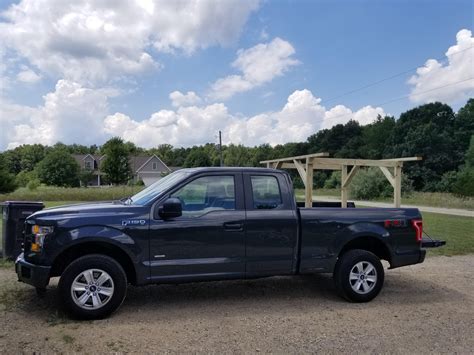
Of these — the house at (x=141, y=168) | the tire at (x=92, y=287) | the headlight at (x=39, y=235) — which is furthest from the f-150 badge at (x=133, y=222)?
the house at (x=141, y=168)

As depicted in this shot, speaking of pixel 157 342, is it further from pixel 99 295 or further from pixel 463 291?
pixel 463 291

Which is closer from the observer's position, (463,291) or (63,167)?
(463,291)

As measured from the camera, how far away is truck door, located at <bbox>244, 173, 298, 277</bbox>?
5.65 meters

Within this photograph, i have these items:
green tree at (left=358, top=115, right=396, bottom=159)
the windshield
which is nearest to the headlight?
the windshield

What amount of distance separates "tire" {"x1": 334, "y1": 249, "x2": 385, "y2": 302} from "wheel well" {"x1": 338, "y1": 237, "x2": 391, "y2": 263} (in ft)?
0.44

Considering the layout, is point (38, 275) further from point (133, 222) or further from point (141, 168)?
point (141, 168)

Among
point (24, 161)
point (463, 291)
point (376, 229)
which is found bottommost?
point (463, 291)

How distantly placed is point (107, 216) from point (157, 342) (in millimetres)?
1544

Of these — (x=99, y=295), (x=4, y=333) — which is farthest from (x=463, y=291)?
(x=4, y=333)

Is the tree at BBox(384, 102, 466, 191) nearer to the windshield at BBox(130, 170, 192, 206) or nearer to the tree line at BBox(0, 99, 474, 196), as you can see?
the tree line at BBox(0, 99, 474, 196)

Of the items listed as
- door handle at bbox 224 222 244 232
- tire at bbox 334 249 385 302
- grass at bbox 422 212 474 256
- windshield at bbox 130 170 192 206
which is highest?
windshield at bbox 130 170 192 206

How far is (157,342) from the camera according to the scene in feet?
14.7

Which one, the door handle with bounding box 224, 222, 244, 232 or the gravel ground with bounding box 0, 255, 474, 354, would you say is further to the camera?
the door handle with bounding box 224, 222, 244, 232

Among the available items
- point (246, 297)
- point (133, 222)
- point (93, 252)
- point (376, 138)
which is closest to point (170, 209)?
point (133, 222)
